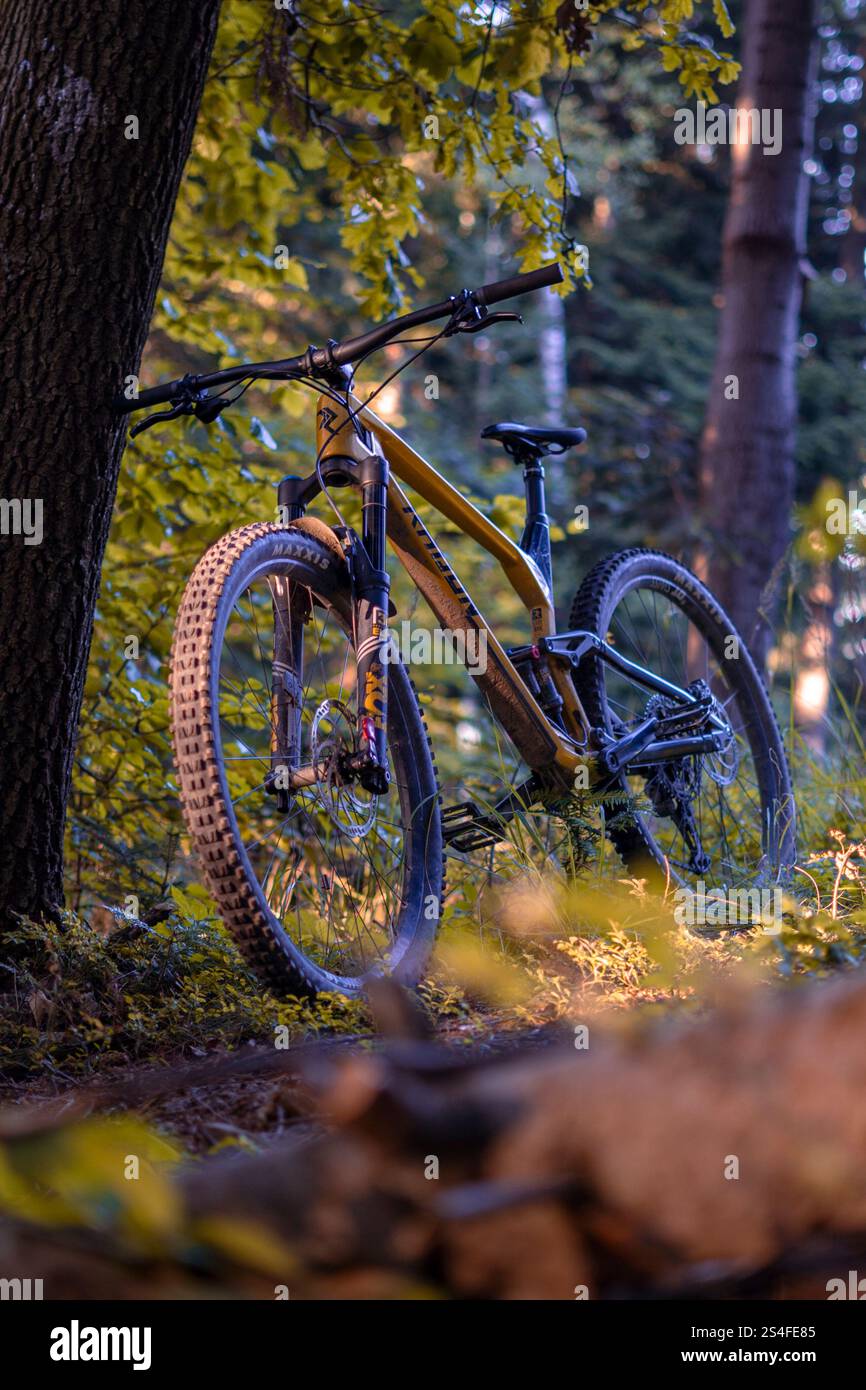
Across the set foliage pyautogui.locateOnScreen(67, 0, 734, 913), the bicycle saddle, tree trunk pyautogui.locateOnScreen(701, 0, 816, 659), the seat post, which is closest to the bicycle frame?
the seat post

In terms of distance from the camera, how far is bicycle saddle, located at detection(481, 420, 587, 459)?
3.43 m

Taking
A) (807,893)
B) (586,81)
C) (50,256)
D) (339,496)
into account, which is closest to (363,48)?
(339,496)

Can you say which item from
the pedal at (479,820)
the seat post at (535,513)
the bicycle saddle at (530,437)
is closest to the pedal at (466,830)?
the pedal at (479,820)

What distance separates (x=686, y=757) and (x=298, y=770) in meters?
1.41

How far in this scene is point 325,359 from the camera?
8.73 ft

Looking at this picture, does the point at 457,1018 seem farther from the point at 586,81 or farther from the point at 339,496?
the point at 586,81

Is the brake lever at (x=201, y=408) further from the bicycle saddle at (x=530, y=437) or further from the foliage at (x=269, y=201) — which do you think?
the foliage at (x=269, y=201)

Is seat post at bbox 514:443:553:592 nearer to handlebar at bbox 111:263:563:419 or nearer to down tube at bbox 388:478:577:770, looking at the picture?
down tube at bbox 388:478:577:770

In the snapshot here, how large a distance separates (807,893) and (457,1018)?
1.00 m

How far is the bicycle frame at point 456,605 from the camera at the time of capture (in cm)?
272

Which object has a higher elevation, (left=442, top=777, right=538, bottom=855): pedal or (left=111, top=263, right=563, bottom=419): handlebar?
(left=111, top=263, right=563, bottom=419): handlebar

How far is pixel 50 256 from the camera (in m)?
2.78

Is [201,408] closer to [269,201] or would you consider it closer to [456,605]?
[456,605]

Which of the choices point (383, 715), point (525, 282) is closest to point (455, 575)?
point (383, 715)
